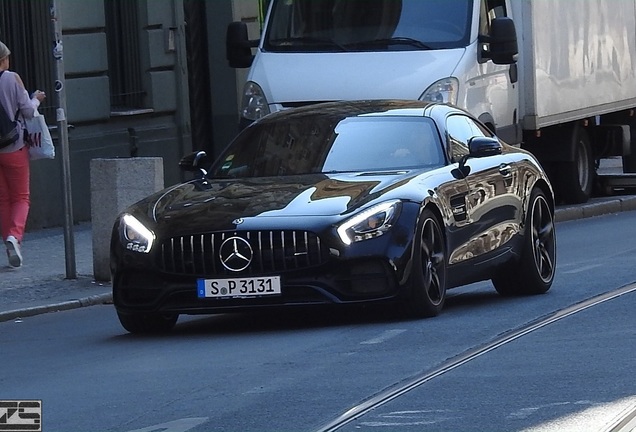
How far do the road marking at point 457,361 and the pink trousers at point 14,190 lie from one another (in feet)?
18.0

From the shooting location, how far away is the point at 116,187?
14.6m

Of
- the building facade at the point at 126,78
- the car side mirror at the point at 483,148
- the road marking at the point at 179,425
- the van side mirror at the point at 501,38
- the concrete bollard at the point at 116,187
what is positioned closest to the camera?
the road marking at the point at 179,425

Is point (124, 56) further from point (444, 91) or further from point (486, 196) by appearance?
point (486, 196)

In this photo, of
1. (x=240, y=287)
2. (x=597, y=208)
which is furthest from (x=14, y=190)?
(x=597, y=208)

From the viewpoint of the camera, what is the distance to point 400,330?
10414mm

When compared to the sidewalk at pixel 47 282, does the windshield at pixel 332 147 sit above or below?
above

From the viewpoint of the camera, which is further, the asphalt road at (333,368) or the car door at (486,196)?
Answer: the car door at (486,196)

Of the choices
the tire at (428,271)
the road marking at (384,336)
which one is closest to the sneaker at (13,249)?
the tire at (428,271)

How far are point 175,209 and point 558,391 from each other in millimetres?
3561

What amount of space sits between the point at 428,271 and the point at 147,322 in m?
1.74

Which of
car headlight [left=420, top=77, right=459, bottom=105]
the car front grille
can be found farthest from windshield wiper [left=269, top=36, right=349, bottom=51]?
the car front grille

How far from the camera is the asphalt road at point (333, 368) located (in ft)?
24.8

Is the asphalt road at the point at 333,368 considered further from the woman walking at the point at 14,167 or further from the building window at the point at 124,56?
the building window at the point at 124,56

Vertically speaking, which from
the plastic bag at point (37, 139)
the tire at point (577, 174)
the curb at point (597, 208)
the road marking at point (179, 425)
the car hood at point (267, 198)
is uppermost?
the plastic bag at point (37, 139)
